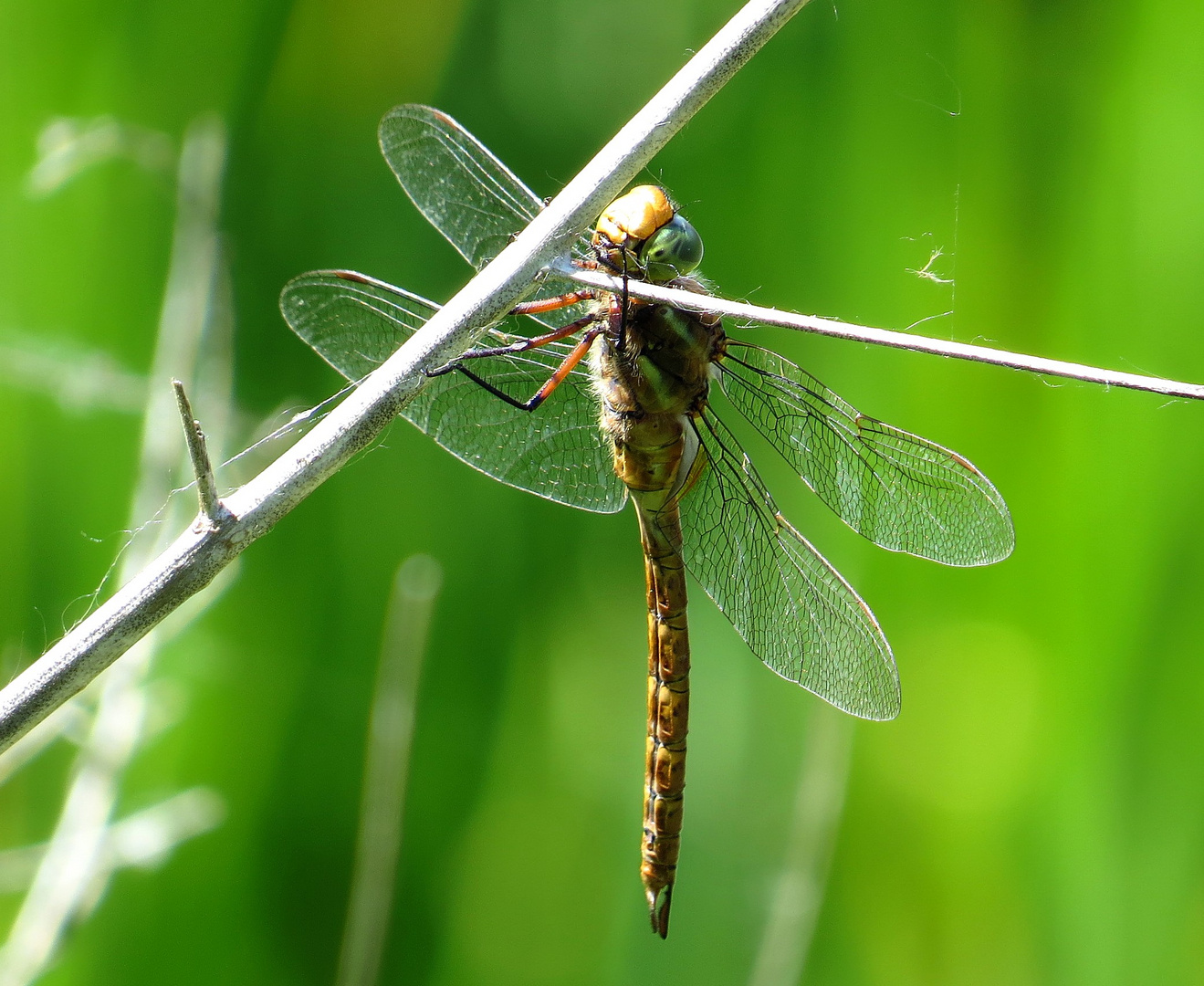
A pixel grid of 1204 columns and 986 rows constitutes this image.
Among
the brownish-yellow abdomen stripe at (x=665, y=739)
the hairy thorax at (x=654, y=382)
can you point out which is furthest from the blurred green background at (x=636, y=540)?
the hairy thorax at (x=654, y=382)

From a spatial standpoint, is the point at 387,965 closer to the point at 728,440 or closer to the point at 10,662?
the point at 10,662

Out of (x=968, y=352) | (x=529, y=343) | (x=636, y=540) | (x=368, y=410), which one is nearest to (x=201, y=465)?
(x=368, y=410)

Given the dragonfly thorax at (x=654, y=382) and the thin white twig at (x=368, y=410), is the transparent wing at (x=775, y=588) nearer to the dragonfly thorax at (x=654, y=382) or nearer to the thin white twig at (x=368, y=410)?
the dragonfly thorax at (x=654, y=382)

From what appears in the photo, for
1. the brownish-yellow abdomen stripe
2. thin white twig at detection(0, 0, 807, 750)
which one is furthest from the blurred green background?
thin white twig at detection(0, 0, 807, 750)

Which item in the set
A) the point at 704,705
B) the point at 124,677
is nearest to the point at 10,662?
the point at 124,677

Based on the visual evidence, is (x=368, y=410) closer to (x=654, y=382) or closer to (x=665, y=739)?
(x=654, y=382)

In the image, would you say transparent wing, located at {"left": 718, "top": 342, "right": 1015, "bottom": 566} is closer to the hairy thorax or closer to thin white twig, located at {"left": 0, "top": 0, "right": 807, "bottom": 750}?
the hairy thorax

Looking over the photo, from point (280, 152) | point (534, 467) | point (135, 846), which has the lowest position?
point (135, 846)
